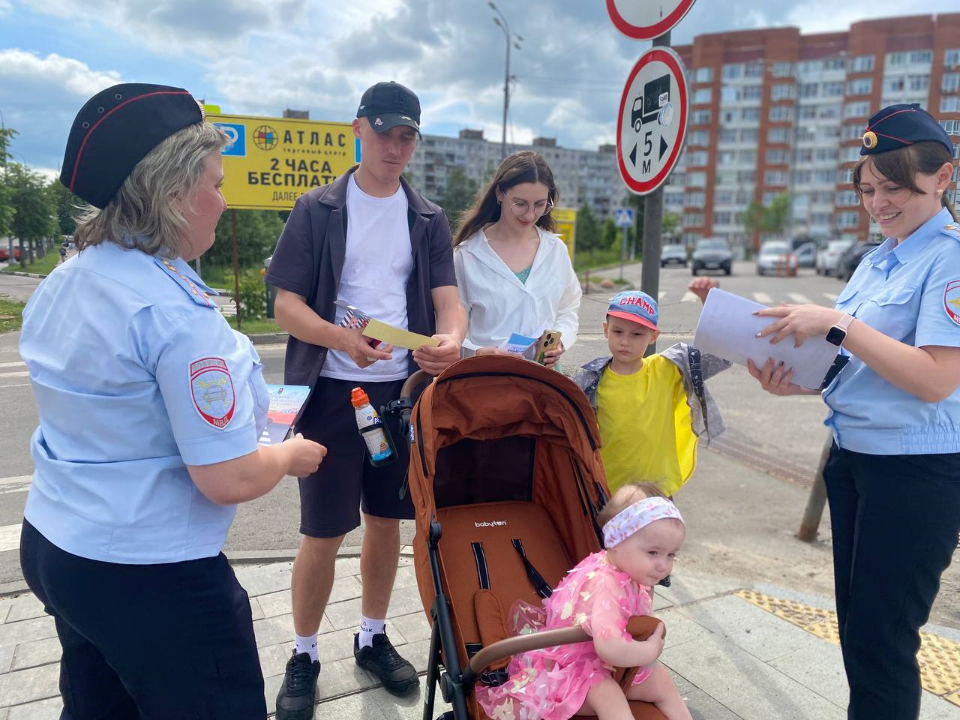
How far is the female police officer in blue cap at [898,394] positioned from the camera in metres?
1.82

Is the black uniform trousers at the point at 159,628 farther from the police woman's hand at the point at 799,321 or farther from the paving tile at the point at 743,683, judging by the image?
the paving tile at the point at 743,683

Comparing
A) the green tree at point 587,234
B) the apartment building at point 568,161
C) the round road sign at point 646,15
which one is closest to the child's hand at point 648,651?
the round road sign at point 646,15

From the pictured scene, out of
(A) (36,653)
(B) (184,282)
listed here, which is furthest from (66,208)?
(A) (36,653)

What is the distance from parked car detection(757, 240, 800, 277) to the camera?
3425cm

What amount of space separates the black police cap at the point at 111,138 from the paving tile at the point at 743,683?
287 centimetres

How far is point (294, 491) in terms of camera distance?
5.20m

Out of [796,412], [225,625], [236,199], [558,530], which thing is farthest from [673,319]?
[236,199]

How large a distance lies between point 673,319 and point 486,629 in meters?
2.35

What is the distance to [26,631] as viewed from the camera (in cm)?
308

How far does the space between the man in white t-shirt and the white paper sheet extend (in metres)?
0.93

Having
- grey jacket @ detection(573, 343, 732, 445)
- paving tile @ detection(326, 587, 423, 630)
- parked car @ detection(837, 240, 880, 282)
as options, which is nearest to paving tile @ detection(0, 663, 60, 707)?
paving tile @ detection(326, 587, 423, 630)

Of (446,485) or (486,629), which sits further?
(446,485)

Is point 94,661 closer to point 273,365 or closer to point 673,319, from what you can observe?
point 673,319

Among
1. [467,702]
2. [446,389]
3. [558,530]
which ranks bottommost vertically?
[467,702]
